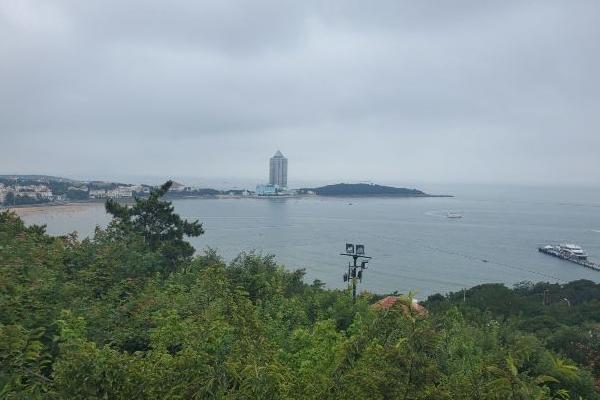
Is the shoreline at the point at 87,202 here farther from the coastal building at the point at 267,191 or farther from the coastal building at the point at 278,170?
the coastal building at the point at 278,170

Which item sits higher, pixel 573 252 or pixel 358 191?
pixel 358 191

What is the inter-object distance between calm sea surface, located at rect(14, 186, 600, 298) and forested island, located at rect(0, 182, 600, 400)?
18.8 metres

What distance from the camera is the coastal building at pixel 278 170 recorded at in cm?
10038

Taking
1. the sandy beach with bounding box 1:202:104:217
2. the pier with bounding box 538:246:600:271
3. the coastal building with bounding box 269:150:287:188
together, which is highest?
the coastal building with bounding box 269:150:287:188

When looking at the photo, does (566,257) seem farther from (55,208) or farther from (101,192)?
(101,192)

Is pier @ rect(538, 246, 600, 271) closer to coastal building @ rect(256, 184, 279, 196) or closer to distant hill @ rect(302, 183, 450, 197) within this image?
coastal building @ rect(256, 184, 279, 196)

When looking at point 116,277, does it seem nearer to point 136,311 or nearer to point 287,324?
point 136,311

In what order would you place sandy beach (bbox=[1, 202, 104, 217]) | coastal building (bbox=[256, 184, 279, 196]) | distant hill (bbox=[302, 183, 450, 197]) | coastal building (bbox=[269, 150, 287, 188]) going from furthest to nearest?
coastal building (bbox=[269, 150, 287, 188]) < distant hill (bbox=[302, 183, 450, 197]) < coastal building (bbox=[256, 184, 279, 196]) < sandy beach (bbox=[1, 202, 104, 217])

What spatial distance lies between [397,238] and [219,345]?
137 feet

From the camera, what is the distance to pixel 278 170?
333 ft

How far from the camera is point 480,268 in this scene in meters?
33.1

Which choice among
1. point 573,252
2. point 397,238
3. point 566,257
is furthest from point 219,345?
point 397,238

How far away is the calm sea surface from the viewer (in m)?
30.1

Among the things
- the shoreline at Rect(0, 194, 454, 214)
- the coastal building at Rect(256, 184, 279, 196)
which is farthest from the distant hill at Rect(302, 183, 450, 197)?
the coastal building at Rect(256, 184, 279, 196)
